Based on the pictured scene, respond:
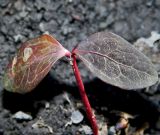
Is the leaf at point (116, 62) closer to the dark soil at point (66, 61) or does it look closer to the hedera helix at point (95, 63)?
the hedera helix at point (95, 63)

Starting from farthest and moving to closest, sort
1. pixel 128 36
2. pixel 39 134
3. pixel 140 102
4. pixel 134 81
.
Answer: pixel 128 36 → pixel 140 102 → pixel 39 134 → pixel 134 81

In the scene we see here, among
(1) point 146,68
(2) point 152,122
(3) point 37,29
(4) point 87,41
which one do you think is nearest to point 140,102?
(2) point 152,122

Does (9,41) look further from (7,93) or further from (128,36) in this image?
(128,36)

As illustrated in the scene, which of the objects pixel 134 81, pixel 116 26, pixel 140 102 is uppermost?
pixel 116 26

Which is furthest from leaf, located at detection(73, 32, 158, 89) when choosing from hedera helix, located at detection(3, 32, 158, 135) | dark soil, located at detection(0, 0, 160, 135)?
dark soil, located at detection(0, 0, 160, 135)

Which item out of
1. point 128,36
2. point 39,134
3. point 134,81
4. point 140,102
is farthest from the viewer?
point 128,36

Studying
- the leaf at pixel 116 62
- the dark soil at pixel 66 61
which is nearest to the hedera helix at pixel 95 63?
the leaf at pixel 116 62
